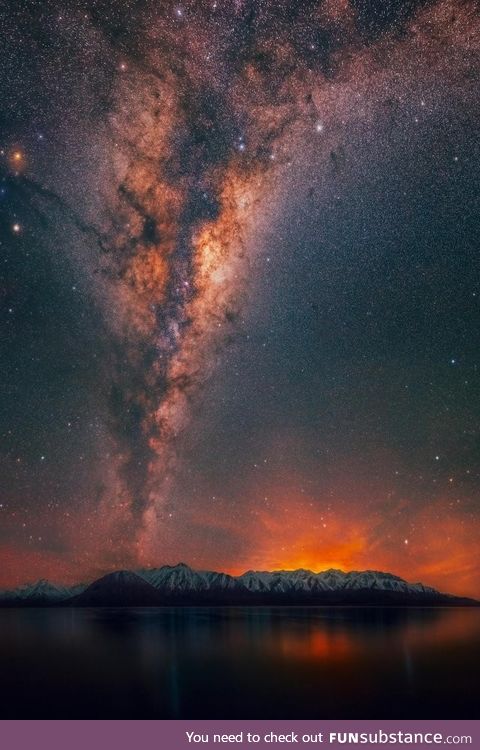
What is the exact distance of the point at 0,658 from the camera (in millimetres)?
44031

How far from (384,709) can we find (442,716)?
235 cm

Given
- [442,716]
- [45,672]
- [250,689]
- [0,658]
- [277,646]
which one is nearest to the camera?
[442,716]

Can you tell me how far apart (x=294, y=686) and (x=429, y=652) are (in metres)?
27.3

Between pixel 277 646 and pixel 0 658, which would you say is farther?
pixel 277 646

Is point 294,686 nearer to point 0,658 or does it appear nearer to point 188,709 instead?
point 188,709

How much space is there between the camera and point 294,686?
26250 mm

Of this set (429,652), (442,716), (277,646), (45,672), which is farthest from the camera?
(277,646)
